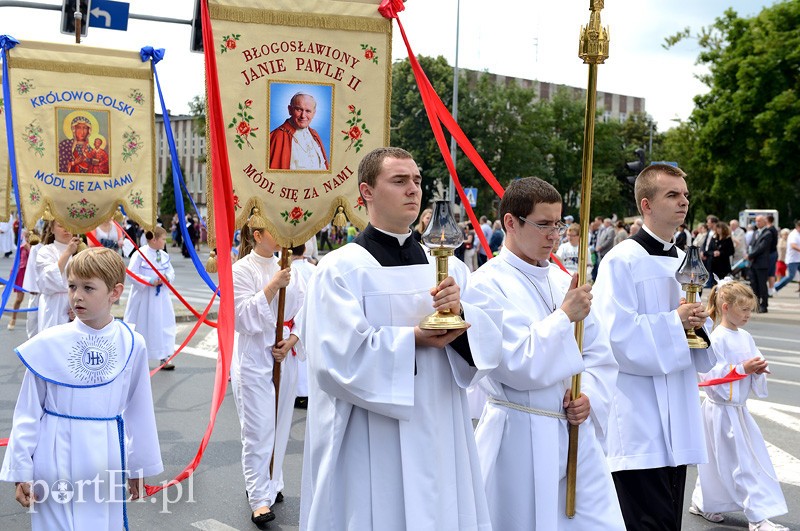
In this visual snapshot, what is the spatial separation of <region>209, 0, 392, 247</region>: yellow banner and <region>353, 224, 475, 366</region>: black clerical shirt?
1.74m

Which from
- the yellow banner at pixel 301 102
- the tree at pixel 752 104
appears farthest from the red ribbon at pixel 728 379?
the tree at pixel 752 104

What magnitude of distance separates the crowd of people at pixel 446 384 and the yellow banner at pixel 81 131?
8.56 ft

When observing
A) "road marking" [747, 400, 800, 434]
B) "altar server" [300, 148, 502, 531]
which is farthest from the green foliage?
"altar server" [300, 148, 502, 531]

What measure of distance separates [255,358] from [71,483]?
1979 mm

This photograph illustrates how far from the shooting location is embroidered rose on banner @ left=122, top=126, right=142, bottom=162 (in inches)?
293

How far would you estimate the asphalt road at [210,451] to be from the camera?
555 cm

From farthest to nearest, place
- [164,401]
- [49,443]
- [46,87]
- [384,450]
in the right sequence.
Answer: [164,401] → [46,87] → [49,443] → [384,450]

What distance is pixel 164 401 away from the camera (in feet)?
29.0

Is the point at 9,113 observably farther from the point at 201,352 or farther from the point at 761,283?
the point at 761,283

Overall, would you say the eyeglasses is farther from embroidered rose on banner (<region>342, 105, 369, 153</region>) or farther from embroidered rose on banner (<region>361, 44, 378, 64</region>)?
embroidered rose on banner (<region>361, 44, 378, 64</region>)

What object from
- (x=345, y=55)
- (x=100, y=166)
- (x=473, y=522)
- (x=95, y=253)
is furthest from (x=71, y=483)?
(x=100, y=166)

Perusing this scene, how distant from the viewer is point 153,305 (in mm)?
10938

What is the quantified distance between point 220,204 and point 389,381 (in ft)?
6.65

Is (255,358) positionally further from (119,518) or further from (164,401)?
(164,401)
